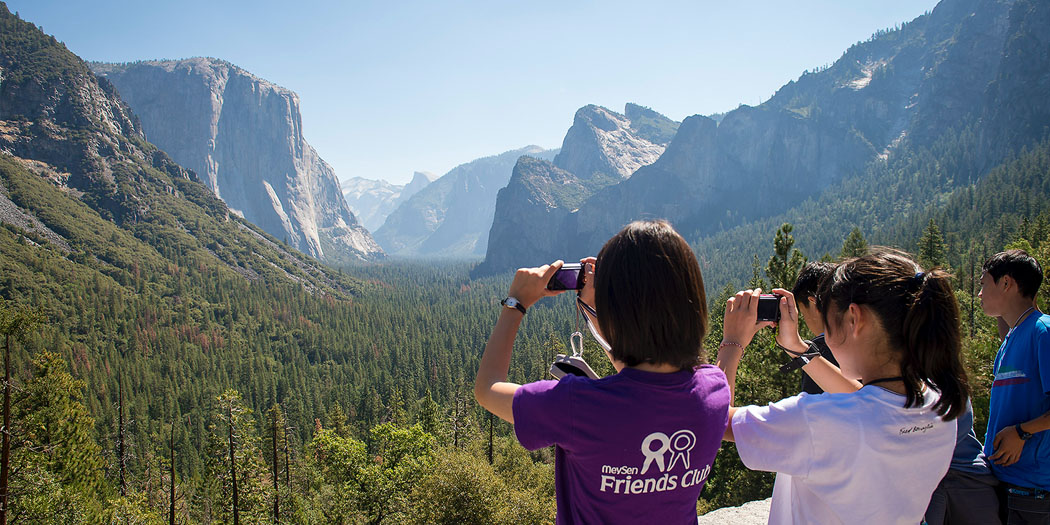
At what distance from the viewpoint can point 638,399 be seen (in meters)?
1.52

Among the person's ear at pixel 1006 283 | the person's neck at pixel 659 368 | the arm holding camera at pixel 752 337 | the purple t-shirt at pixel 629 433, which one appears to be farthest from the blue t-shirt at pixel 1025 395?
the person's neck at pixel 659 368

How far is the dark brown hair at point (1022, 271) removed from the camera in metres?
3.23

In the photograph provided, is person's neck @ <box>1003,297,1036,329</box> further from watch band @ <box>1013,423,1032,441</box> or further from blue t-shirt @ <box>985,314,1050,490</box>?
watch band @ <box>1013,423,1032,441</box>

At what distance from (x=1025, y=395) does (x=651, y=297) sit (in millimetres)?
3288

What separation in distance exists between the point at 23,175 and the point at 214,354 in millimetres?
90353

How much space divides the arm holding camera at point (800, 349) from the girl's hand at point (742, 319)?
211 mm

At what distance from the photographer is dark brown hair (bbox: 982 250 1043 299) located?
3234 millimetres

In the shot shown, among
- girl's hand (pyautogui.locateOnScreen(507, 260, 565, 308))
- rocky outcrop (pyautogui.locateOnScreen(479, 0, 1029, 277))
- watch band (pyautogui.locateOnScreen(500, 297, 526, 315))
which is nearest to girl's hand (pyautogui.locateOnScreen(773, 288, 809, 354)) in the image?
girl's hand (pyautogui.locateOnScreen(507, 260, 565, 308))

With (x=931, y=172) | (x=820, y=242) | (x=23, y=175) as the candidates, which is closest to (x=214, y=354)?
(x=23, y=175)

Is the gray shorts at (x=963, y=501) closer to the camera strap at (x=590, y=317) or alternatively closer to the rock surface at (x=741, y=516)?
the camera strap at (x=590, y=317)

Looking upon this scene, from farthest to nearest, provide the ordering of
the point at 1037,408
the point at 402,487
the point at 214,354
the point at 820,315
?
1. the point at 214,354
2. the point at 402,487
3. the point at 1037,408
4. the point at 820,315

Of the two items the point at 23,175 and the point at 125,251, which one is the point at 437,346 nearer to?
the point at 125,251

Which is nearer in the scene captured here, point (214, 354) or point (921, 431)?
point (921, 431)

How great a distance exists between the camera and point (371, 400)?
51.3m
